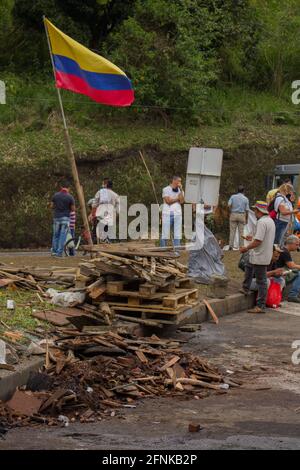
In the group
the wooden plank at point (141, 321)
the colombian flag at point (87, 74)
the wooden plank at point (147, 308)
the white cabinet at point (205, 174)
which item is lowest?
the wooden plank at point (141, 321)

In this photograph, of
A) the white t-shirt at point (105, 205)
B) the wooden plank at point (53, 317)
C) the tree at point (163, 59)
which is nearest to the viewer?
the wooden plank at point (53, 317)

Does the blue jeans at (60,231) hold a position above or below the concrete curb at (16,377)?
above

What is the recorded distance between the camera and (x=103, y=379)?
10.2 meters

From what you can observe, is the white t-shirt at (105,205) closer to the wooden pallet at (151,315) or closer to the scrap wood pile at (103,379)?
the wooden pallet at (151,315)

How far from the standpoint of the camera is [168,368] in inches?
433

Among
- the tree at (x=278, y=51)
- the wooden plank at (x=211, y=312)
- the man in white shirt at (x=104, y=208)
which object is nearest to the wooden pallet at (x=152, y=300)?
the wooden plank at (x=211, y=312)

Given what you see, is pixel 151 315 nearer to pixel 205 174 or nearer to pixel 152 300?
pixel 152 300

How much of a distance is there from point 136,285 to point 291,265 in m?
5.31

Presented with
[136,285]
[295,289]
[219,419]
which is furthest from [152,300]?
[295,289]

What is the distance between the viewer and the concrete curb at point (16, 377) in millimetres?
9438

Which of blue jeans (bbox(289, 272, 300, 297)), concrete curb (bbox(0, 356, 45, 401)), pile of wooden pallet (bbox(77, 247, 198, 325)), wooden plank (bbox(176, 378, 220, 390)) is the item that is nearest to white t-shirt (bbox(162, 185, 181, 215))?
blue jeans (bbox(289, 272, 300, 297))

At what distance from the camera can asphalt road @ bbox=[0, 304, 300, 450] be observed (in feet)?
26.7

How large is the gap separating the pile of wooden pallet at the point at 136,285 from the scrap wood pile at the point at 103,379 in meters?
0.96
